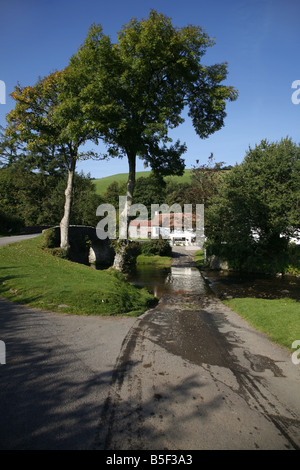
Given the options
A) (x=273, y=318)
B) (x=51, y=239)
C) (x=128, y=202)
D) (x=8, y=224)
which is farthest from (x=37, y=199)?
(x=273, y=318)

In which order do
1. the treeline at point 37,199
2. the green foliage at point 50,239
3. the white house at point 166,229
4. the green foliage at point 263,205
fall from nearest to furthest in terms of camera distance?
the green foliage at point 50,239
the green foliage at point 263,205
the treeline at point 37,199
the white house at point 166,229

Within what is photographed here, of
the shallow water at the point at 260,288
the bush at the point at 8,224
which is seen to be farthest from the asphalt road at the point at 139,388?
the bush at the point at 8,224

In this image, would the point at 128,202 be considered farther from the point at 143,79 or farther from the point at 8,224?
the point at 8,224

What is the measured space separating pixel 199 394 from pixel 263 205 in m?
24.3

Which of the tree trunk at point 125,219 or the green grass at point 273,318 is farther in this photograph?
the tree trunk at point 125,219

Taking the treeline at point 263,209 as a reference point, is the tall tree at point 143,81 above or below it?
above

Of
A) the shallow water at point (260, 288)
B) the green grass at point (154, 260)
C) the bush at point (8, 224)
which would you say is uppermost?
the bush at point (8, 224)

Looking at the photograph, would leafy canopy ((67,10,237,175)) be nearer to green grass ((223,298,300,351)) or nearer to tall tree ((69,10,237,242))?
tall tree ((69,10,237,242))

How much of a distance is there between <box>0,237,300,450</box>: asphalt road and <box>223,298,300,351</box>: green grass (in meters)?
0.50

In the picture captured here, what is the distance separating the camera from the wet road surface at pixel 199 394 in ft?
11.7

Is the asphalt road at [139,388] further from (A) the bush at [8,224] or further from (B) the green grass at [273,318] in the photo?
(A) the bush at [8,224]

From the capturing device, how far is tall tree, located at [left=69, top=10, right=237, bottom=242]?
1405 cm

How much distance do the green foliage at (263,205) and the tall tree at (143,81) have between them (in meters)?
11.3

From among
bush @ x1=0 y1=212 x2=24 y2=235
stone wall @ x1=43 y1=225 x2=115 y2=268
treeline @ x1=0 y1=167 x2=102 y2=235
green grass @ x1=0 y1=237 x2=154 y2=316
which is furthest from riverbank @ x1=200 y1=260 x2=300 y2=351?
treeline @ x1=0 y1=167 x2=102 y2=235
